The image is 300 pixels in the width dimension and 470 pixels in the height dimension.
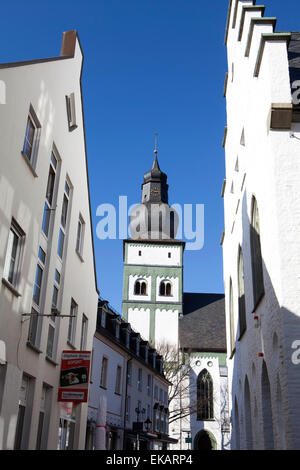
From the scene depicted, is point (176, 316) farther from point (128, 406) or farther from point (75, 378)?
point (75, 378)

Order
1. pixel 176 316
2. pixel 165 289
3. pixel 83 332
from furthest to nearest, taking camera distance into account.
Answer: pixel 165 289 → pixel 176 316 → pixel 83 332

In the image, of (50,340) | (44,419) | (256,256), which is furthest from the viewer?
(256,256)

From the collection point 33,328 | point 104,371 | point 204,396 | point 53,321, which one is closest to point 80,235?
point 53,321

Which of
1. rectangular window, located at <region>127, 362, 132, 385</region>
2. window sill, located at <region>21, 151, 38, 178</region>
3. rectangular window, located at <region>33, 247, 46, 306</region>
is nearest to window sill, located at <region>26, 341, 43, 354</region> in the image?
rectangular window, located at <region>33, 247, 46, 306</region>

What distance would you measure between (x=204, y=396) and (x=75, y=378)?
39.6m

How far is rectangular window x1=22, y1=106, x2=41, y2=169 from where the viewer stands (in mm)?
12047

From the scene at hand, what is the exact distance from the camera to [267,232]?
46.0 ft

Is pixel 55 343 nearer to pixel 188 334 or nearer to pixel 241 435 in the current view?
pixel 241 435

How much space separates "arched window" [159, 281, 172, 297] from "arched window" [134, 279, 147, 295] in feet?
5.90

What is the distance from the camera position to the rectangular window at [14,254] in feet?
35.1

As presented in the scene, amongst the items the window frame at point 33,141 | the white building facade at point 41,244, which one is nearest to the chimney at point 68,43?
the white building facade at point 41,244

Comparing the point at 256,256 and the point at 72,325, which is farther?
the point at 72,325

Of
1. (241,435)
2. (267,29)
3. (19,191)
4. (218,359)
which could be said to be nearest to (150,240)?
(218,359)
